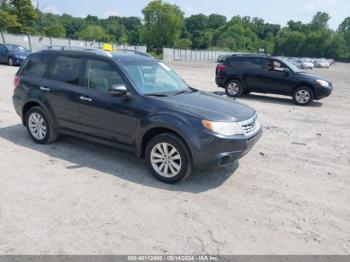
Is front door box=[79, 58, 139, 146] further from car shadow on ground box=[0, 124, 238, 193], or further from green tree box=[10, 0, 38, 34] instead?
green tree box=[10, 0, 38, 34]

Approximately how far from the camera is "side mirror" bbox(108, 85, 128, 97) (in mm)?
4855

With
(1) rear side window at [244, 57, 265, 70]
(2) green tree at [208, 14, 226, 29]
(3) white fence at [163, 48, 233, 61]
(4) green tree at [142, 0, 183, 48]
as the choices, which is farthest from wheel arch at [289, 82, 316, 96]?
(2) green tree at [208, 14, 226, 29]

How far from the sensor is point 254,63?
42.5ft

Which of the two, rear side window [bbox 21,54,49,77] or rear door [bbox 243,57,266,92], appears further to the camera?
rear door [bbox 243,57,266,92]

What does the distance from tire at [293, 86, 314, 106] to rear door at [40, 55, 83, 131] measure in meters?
8.83

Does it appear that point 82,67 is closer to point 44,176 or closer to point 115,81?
point 115,81

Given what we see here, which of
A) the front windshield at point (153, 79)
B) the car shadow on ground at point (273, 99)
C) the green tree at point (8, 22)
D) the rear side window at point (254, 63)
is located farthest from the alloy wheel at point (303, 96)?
the green tree at point (8, 22)

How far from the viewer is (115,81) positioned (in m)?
5.20

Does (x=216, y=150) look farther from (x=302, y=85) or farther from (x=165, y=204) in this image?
(x=302, y=85)

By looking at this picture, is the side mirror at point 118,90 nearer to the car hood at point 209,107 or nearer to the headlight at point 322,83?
the car hood at point 209,107

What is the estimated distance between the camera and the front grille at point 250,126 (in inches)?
186

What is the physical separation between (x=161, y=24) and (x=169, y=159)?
92243 mm

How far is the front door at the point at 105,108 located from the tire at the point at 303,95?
28.7ft

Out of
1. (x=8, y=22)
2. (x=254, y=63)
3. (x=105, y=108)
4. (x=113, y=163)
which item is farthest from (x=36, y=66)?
(x=8, y=22)
